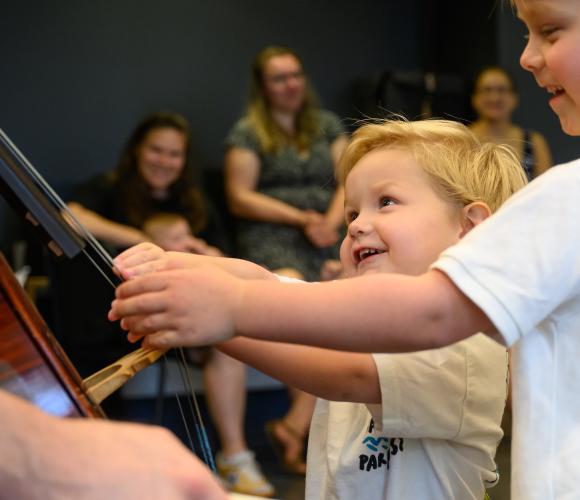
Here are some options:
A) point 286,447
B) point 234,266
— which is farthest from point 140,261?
point 286,447

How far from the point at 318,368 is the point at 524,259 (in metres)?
0.37

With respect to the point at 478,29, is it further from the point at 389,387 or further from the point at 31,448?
the point at 31,448


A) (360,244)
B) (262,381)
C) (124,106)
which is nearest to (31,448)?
(360,244)

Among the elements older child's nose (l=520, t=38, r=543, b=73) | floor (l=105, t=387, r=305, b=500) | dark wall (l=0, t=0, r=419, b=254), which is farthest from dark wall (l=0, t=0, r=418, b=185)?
older child's nose (l=520, t=38, r=543, b=73)

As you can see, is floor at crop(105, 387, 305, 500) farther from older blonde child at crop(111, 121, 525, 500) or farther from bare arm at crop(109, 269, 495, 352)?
bare arm at crop(109, 269, 495, 352)

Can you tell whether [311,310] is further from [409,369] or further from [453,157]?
[453,157]

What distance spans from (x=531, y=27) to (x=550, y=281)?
12.2 inches

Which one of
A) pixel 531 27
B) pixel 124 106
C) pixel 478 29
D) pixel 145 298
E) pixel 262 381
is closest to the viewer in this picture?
pixel 145 298

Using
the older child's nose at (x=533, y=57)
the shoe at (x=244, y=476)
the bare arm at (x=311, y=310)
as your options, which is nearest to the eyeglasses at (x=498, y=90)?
the shoe at (x=244, y=476)

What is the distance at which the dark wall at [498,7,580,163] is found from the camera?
425 centimetres

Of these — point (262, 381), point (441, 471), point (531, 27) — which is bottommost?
point (262, 381)

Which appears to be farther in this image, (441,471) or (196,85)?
(196,85)

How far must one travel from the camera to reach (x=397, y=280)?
769mm

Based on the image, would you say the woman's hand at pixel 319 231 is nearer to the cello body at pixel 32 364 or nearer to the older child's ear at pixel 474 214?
the older child's ear at pixel 474 214
